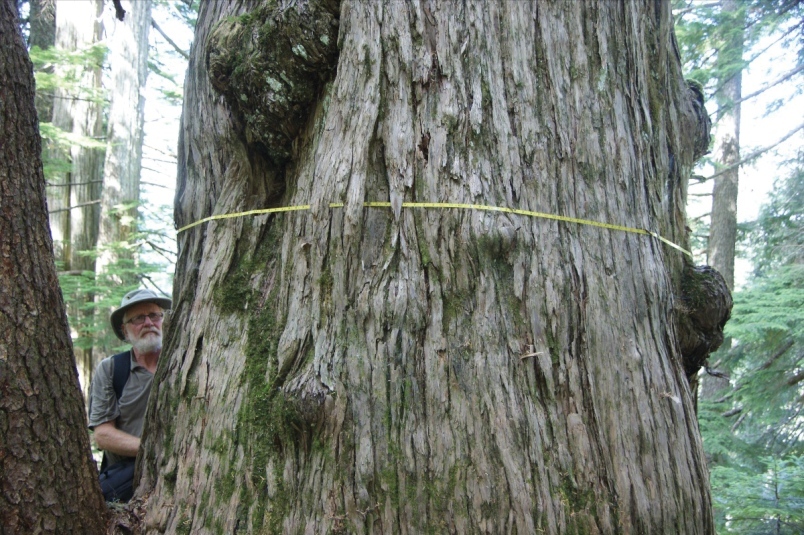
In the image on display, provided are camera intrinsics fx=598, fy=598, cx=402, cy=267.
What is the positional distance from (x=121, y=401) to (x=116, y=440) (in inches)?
10.9

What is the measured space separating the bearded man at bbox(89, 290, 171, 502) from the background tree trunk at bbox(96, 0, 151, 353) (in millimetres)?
6394

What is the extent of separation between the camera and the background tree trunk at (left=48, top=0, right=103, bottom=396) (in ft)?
36.1

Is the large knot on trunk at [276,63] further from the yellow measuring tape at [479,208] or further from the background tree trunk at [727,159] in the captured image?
the background tree trunk at [727,159]

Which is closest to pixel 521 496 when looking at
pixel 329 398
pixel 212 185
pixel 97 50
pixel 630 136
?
pixel 329 398

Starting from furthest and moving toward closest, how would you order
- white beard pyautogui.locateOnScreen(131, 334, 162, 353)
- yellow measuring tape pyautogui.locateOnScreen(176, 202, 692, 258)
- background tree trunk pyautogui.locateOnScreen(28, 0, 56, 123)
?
1. background tree trunk pyautogui.locateOnScreen(28, 0, 56, 123)
2. white beard pyautogui.locateOnScreen(131, 334, 162, 353)
3. yellow measuring tape pyautogui.locateOnScreen(176, 202, 692, 258)

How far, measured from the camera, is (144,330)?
162 inches

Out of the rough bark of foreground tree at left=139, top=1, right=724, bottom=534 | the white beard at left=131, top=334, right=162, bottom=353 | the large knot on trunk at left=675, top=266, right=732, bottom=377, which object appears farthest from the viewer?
the white beard at left=131, top=334, right=162, bottom=353

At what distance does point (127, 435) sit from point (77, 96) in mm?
10131

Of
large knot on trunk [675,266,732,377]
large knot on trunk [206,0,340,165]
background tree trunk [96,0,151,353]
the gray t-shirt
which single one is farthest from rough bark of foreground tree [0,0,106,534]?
background tree trunk [96,0,151,353]

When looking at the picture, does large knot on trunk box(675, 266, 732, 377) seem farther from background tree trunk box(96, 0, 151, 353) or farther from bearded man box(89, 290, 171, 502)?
background tree trunk box(96, 0, 151, 353)

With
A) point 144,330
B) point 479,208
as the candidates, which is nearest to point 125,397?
point 144,330

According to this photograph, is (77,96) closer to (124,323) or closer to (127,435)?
(124,323)

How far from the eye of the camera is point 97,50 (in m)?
11.0

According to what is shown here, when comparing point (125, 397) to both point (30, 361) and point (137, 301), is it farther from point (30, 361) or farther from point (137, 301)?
point (30, 361)
